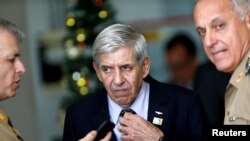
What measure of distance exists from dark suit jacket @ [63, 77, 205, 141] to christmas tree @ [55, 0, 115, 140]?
2572 mm

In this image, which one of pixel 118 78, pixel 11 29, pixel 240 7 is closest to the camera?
pixel 240 7

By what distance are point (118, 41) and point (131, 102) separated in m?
0.38

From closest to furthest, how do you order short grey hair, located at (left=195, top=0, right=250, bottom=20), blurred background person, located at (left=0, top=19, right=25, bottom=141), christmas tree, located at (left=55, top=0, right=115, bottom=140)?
1. short grey hair, located at (left=195, top=0, right=250, bottom=20)
2. blurred background person, located at (left=0, top=19, right=25, bottom=141)
3. christmas tree, located at (left=55, top=0, right=115, bottom=140)

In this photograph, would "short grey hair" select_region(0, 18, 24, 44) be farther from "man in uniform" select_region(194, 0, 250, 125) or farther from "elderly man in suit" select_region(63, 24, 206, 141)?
"man in uniform" select_region(194, 0, 250, 125)

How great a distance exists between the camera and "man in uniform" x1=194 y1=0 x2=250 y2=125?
3.22 meters

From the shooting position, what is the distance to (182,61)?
20.3ft

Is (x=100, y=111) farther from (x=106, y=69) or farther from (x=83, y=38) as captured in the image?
(x=83, y=38)

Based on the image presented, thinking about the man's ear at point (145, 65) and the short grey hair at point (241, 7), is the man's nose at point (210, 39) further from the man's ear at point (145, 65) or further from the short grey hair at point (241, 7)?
the man's ear at point (145, 65)

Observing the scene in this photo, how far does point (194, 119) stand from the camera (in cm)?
362

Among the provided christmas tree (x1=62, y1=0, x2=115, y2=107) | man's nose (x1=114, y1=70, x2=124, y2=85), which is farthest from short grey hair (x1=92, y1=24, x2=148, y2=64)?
christmas tree (x1=62, y1=0, x2=115, y2=107)

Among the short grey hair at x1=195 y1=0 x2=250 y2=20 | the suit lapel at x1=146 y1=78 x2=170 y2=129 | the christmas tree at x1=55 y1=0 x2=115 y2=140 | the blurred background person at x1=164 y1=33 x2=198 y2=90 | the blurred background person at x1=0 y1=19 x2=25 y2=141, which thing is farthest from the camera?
the christmas tree at x1=55 y1=0 x2=115 y2=140

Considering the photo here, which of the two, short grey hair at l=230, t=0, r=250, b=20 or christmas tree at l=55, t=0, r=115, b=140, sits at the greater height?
short grey hair at l=230, t=0, r=250, b=20

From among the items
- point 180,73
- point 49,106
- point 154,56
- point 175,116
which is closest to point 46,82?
point 49,106

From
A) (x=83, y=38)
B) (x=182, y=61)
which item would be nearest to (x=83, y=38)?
(x=83, y=38)
